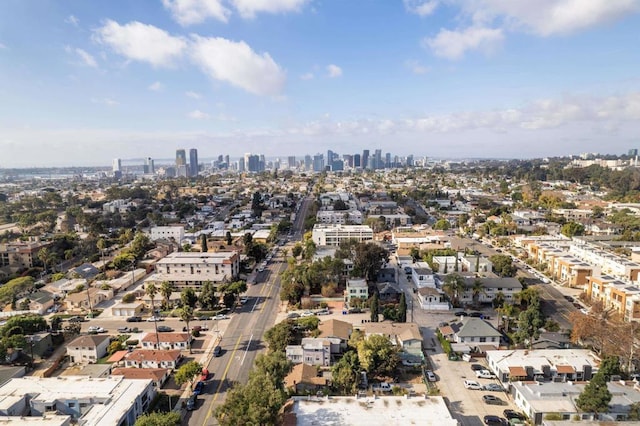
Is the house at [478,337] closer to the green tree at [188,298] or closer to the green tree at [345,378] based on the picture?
the green tree at [345,378]

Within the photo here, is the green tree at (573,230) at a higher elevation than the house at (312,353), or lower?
higher

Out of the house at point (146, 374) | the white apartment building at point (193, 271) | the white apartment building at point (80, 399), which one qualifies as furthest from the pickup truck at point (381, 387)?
the white apartment building at point (193, 271)

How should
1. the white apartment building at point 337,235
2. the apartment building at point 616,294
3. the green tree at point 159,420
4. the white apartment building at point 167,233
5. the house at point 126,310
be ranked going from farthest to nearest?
the white apartment building at point 167,233
the white apartment building at point 337,235
the house at point 126,310
the apartment building at point 616,294
the green tree at point 159,420

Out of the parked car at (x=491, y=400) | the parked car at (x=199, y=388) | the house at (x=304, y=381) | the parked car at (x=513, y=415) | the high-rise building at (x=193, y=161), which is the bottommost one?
the parked car at (x=199, y=388)

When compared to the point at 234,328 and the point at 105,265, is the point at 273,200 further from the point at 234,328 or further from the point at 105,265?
the point at 234,328

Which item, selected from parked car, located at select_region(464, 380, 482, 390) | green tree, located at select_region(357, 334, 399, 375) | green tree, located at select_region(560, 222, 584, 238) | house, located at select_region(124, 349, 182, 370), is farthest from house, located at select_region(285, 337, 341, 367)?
green tree, located at select_region(560, 222, 584, 238)

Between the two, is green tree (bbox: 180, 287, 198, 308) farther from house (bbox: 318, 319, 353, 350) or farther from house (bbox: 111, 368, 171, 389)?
house (bbox: 318, 319, 353, 350)
